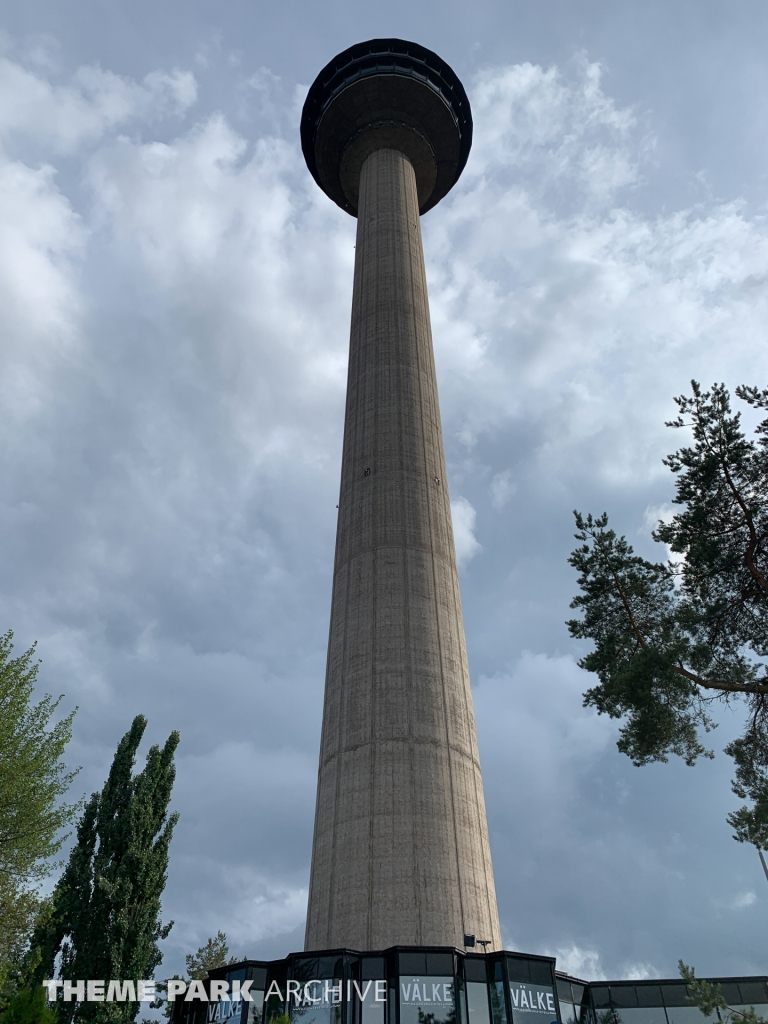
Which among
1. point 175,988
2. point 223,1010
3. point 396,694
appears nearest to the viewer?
point 223,1010

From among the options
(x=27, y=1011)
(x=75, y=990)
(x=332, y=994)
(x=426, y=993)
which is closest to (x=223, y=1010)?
(x=332, y=994)

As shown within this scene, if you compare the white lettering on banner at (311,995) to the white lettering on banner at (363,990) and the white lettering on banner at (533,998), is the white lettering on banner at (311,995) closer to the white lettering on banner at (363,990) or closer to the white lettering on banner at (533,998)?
the white lettering on banner at (363,990)

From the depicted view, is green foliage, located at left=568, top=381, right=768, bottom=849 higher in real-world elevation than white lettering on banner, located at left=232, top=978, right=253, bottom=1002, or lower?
higher

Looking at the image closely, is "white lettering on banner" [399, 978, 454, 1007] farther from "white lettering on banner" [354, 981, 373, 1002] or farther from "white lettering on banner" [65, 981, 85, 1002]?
"white lettering on banner" [65, 981, 85, 1002]

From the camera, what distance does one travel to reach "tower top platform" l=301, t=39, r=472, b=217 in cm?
5016

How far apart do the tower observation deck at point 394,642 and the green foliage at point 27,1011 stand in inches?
404

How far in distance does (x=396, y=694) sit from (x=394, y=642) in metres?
2.17

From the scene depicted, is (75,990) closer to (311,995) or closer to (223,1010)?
(223,1010)

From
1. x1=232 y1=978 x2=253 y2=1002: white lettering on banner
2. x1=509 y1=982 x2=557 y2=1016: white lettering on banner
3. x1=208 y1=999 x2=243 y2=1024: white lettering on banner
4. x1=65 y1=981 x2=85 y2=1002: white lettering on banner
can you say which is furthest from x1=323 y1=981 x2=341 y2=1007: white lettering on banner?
x1=65 y1=981 x2=85 y2=1002: white lettering on banner

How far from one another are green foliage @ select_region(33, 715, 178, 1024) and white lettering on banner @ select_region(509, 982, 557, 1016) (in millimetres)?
11744

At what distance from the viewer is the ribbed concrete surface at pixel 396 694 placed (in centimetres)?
2512

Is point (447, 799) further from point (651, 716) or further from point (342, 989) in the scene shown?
point (651, 716)

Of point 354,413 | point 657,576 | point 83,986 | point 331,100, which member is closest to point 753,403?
point 657,576

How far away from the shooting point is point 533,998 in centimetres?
2145
